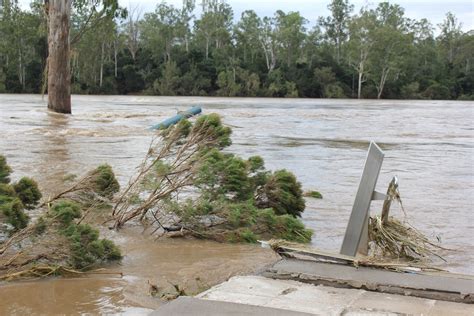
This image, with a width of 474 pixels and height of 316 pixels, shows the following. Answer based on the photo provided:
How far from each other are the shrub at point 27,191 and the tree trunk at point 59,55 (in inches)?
778

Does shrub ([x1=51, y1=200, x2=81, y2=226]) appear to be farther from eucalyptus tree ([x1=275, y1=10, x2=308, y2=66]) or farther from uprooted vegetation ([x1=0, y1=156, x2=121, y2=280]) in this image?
eucalyptus tree ([x1=275, y1=10, x2=308, y2=66])

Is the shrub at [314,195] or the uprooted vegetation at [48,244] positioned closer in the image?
the uprooted vegetation at [48,244]

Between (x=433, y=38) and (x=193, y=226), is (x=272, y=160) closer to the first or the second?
(x=193, y=226)

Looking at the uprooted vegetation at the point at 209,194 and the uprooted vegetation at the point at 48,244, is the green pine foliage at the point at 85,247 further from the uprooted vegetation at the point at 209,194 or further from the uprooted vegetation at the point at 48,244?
the uprooted vegetation at the point at 209,194

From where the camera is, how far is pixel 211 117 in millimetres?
7691

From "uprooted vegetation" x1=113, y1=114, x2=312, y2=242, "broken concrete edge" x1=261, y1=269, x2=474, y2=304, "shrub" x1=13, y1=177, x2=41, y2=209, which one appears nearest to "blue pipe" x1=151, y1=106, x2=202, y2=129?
"uprooted vegetation" x1=113, y1=114, x2=312, y2=242

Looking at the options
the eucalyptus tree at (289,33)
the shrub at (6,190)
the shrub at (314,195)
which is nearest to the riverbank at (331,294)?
the shrub at (6,190)

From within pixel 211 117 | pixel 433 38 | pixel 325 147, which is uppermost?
pixel 433 38

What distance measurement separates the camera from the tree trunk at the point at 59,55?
25.1m

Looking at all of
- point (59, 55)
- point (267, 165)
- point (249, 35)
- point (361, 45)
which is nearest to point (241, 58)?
point (249, 35)

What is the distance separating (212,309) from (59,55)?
23.5m

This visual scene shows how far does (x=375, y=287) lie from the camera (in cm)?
425

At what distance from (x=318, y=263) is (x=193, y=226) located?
2.14 metres

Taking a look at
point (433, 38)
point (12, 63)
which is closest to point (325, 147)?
point (12, 63)
